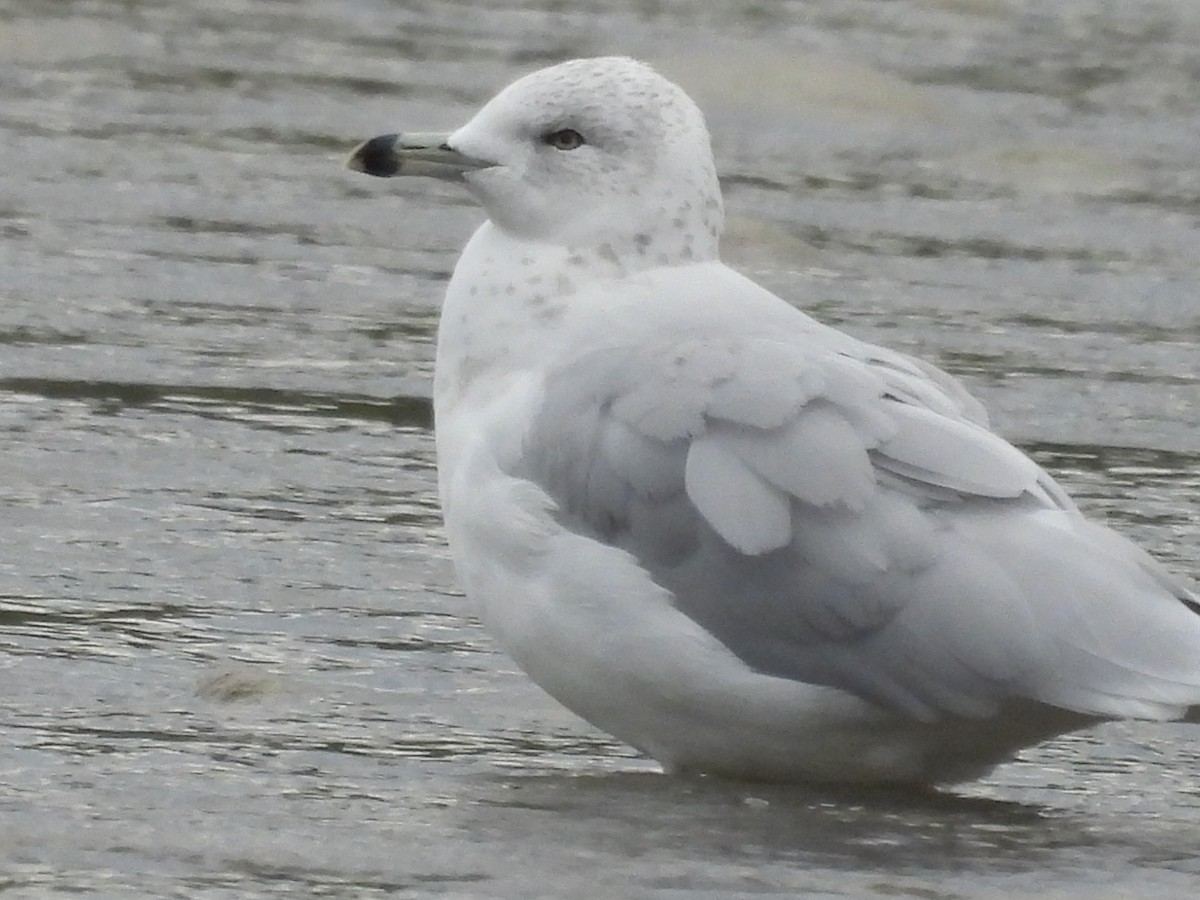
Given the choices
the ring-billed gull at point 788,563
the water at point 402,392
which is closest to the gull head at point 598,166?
the ring-billed gull at point 788,563

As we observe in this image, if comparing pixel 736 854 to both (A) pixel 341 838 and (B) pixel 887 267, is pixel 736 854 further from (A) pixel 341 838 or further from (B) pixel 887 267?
(B) pixel 887 267

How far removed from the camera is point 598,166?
480cm

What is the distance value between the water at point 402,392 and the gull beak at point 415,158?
2.47ft

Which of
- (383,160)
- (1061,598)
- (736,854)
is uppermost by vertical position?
(383,160)

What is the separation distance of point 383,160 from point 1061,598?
145 cm

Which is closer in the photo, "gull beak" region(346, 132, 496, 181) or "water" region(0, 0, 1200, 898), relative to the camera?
"water" region(0, 0, 1200, 898)

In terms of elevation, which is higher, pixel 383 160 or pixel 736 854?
pixel 383 160

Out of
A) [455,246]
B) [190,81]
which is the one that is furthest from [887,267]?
[190,81]

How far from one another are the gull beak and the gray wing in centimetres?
66

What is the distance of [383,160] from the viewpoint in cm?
491

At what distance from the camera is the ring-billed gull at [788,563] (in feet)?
13.4

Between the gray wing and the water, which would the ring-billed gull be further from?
Result: the water

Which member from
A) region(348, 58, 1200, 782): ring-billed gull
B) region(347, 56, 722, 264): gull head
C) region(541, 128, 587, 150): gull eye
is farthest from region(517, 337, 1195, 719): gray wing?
region(541, 128, 587, 150): gull eye

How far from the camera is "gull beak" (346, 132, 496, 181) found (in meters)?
4.86
